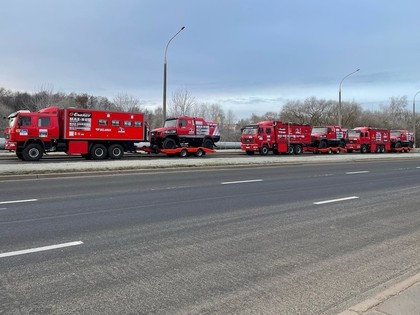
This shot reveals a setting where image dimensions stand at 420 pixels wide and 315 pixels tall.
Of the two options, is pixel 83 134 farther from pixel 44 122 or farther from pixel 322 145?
pixel 322 145

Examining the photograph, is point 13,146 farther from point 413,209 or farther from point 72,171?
point 413,209

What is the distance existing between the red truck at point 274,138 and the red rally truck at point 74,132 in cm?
1112

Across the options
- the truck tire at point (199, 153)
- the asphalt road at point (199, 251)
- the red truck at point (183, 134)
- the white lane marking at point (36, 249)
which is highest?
the red truck at point (183, 134)

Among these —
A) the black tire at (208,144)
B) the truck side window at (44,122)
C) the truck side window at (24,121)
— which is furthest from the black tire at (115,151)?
the black tire at (208,144)

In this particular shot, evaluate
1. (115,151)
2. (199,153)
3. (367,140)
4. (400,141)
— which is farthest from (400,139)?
(115,151)

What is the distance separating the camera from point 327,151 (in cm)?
4225

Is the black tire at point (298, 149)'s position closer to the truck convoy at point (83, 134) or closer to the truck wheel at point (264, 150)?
the truck wheel at point (264, 150)

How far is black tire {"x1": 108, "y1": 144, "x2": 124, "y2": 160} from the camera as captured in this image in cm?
2511

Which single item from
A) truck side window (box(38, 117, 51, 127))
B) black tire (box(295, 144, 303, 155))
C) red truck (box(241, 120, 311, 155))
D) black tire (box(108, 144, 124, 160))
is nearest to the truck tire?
black tire (box(108, 144, 124, 160))

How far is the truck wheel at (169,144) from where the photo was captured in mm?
28062

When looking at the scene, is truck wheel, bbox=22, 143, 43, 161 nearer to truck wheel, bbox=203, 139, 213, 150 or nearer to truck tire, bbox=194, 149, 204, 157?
truck tire, bbox=194, 149, 204, 157

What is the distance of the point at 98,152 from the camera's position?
2469cm

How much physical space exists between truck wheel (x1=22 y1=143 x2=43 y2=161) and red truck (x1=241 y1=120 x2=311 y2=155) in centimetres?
1732

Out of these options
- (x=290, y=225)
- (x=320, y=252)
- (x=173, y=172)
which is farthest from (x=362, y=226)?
(x=173, y=172)
